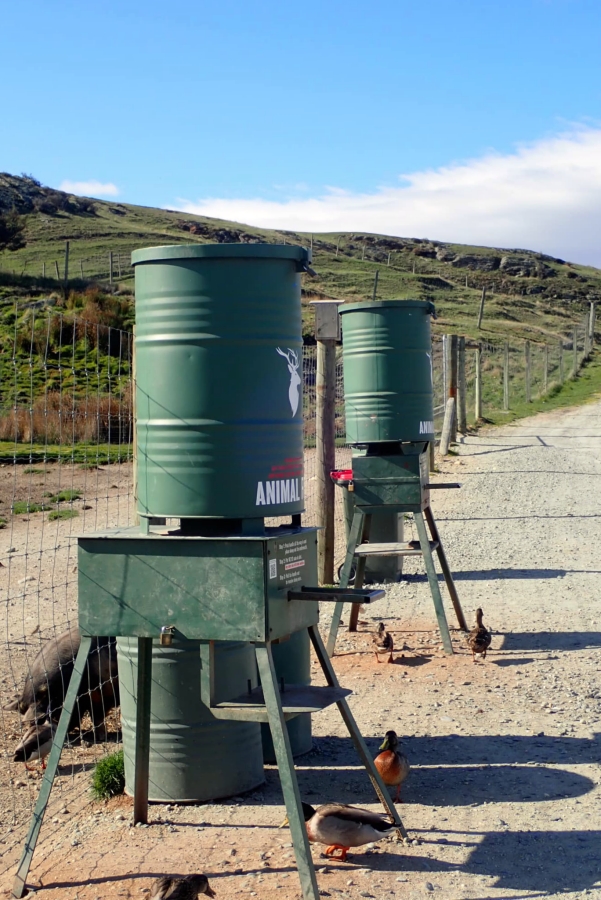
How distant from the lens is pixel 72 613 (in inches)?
327

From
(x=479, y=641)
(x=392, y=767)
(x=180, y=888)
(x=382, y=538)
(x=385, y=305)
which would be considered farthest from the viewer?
(x=382, y=538)

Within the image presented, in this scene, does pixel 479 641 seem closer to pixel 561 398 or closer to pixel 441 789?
pixel 441 789

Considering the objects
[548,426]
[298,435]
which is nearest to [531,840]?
[298,435]

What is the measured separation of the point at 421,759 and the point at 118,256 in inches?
2507

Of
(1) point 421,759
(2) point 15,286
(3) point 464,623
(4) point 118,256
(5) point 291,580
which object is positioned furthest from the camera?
(4) point 118,256

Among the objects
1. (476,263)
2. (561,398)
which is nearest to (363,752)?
(561,398)

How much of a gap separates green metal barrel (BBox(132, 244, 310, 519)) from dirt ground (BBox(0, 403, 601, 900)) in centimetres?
143

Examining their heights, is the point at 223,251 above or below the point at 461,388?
above

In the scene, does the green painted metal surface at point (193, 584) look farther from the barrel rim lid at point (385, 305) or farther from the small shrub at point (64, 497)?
the small shrub at point (64, 497)

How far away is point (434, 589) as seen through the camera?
7.49 meters

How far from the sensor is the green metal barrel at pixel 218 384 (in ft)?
12.6

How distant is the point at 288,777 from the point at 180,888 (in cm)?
53

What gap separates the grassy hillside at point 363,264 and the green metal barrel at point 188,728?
37156 millimetres

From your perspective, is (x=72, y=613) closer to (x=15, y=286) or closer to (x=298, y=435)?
(x=298, y=435)
